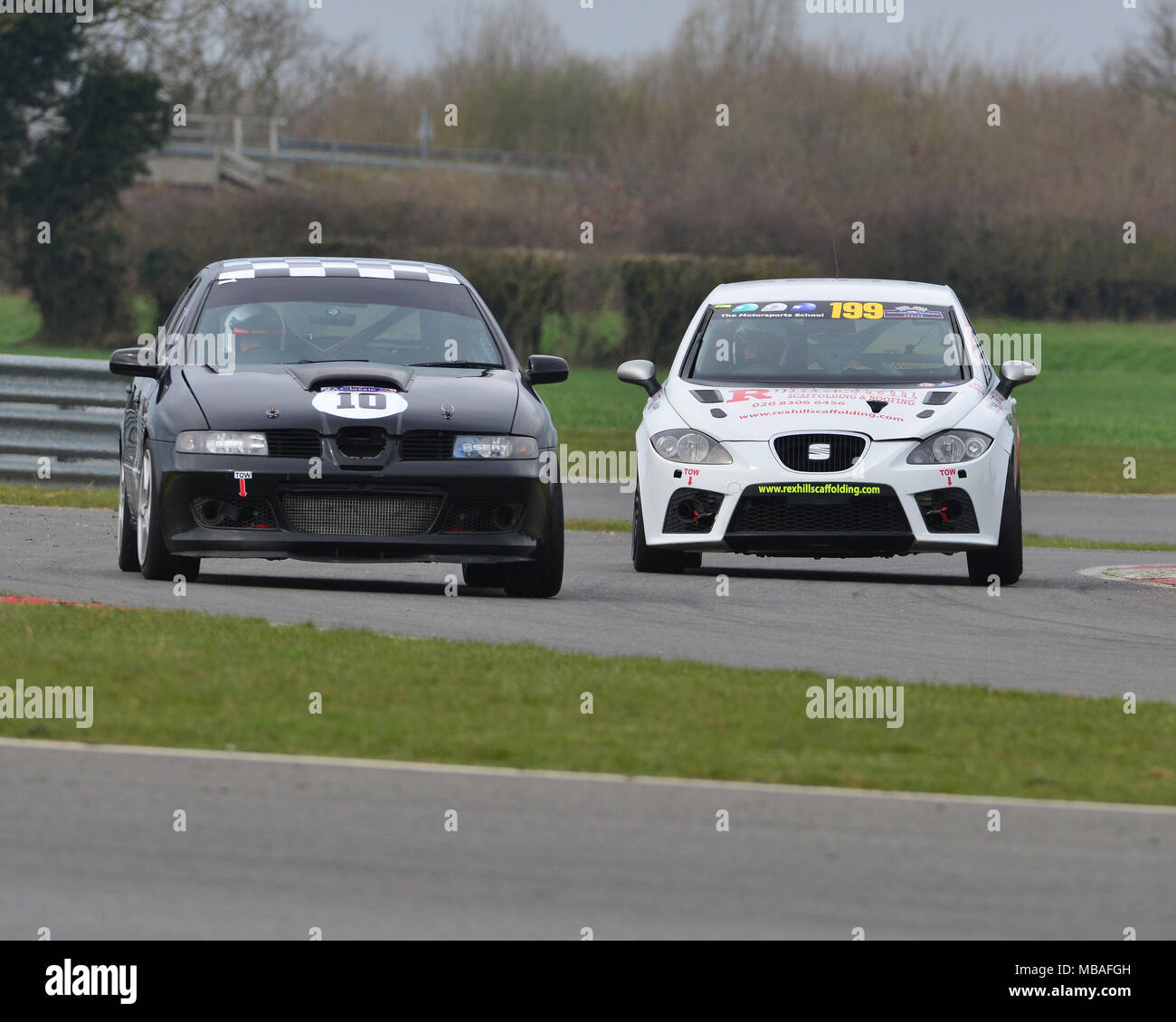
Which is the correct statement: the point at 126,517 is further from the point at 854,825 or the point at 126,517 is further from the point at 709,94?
the point at 709,94

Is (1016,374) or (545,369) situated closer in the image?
(545,369)

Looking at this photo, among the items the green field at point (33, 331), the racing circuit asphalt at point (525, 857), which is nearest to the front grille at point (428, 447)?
the racing circuit asphalt at point (525, 857)

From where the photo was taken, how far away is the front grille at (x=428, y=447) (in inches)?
436

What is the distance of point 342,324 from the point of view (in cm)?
1205

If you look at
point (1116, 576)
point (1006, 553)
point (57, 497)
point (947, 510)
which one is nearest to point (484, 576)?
point (947, 510)

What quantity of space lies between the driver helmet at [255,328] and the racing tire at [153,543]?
2.70 feet

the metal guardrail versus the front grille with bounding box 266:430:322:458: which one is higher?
the front grille with bounding box 266:430:322:458

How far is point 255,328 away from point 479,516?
5.65ft

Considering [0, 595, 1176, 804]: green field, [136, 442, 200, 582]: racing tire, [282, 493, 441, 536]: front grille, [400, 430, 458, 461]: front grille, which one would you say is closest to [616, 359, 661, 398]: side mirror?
[400, 430, 458, 461]: front grille

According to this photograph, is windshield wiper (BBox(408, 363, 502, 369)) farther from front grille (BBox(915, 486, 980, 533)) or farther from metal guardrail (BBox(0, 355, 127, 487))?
metal guardrail (BBox(0, 355, 127, 487))

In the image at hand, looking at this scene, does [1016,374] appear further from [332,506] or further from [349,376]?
[332,506]

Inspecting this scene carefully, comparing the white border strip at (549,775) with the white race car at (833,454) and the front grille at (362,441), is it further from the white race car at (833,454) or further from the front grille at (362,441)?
the white race car at (833,454)

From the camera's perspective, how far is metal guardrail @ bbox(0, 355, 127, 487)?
18.7 meters
